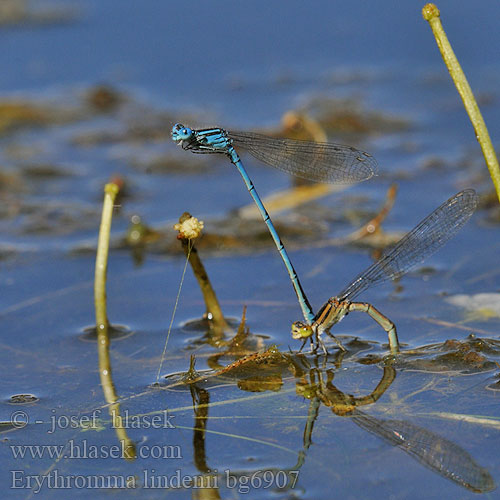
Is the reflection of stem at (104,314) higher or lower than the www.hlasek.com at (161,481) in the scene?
higher

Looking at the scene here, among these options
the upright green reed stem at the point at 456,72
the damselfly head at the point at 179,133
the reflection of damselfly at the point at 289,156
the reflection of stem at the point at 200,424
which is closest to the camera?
the reflection of stem at the point at 200,424

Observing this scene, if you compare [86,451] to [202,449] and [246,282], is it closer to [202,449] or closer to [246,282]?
[202,449]

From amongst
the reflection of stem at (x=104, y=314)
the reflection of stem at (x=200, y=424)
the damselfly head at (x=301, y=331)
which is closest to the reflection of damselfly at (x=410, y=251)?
the damselfly head at (x=301, y=331)

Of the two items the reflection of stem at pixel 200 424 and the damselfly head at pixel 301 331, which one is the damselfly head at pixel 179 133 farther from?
the reflection of stem at pixel 200 424

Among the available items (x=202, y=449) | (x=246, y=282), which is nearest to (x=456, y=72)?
(x=202, y=449)

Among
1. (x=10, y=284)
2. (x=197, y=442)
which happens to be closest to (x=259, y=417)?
(x=197, y=442)

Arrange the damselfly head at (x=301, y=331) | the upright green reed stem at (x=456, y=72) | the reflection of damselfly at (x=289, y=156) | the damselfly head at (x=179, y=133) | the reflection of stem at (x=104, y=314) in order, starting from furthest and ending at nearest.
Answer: the reflection of damselfly at (x=289, y=156) → the damselfly head at (x=179, y=133) → the damselfly head at (x=301, y=331) → the reflection of stem at (x=104, y=314) → the upright green reed stem at (x=456, y=72)

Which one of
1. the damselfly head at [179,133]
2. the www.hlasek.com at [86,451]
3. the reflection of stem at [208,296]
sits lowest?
the www.hlasek.com at [86,451]

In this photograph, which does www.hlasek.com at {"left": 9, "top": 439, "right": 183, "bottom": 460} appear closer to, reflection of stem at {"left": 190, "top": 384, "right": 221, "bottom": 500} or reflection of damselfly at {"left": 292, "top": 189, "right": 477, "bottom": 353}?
reflection of stem at {"left": 190, "top": 384, "right": 221, "bottom": 500}
